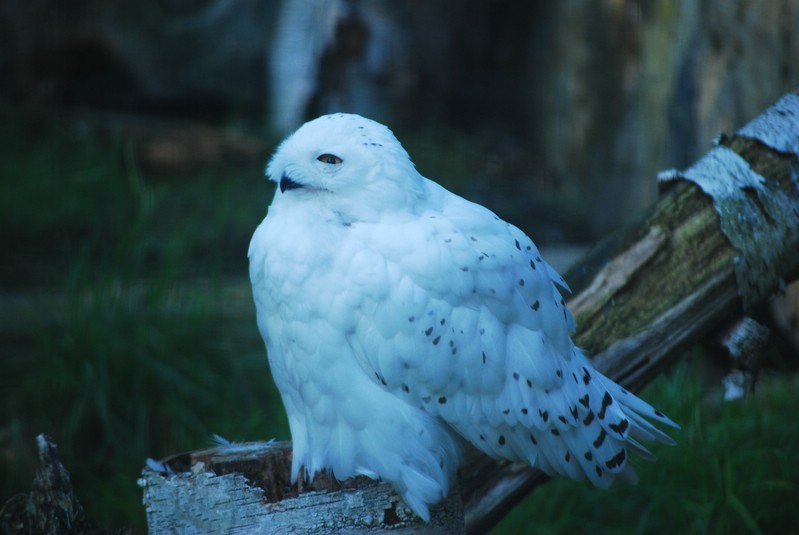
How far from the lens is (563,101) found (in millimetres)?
5777

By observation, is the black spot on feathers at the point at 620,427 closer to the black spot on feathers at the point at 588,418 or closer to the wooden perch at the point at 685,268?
the black spot on feathers at the point at 588,418

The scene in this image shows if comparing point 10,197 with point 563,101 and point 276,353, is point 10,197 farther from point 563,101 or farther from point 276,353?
point 563,101

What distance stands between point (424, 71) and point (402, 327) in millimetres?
4426

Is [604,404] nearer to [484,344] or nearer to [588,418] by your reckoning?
[588,418]

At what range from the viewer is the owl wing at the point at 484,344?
2.05m

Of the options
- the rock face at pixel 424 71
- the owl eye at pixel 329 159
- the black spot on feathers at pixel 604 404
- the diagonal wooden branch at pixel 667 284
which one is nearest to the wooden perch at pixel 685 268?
the diagonal wooden branch at pixel 667 284

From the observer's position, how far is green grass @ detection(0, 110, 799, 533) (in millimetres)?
3064

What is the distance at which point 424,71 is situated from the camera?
615 cm

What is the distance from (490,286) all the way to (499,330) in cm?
12

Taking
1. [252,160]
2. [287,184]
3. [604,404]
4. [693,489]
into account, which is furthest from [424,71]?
[604,404]

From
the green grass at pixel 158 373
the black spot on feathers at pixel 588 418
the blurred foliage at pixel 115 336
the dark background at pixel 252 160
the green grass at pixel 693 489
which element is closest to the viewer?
the black spot on feathers at pixel 588 418

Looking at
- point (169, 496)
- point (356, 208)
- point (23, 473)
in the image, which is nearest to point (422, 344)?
point (356, 208)

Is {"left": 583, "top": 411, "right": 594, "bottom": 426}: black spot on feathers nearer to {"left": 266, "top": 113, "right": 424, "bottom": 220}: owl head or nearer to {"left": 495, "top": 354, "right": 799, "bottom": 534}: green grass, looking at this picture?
{"left": 266, "top": 113, "right": 424, "bottom": 220}: owl head

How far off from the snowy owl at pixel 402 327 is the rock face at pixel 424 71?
2.67m
